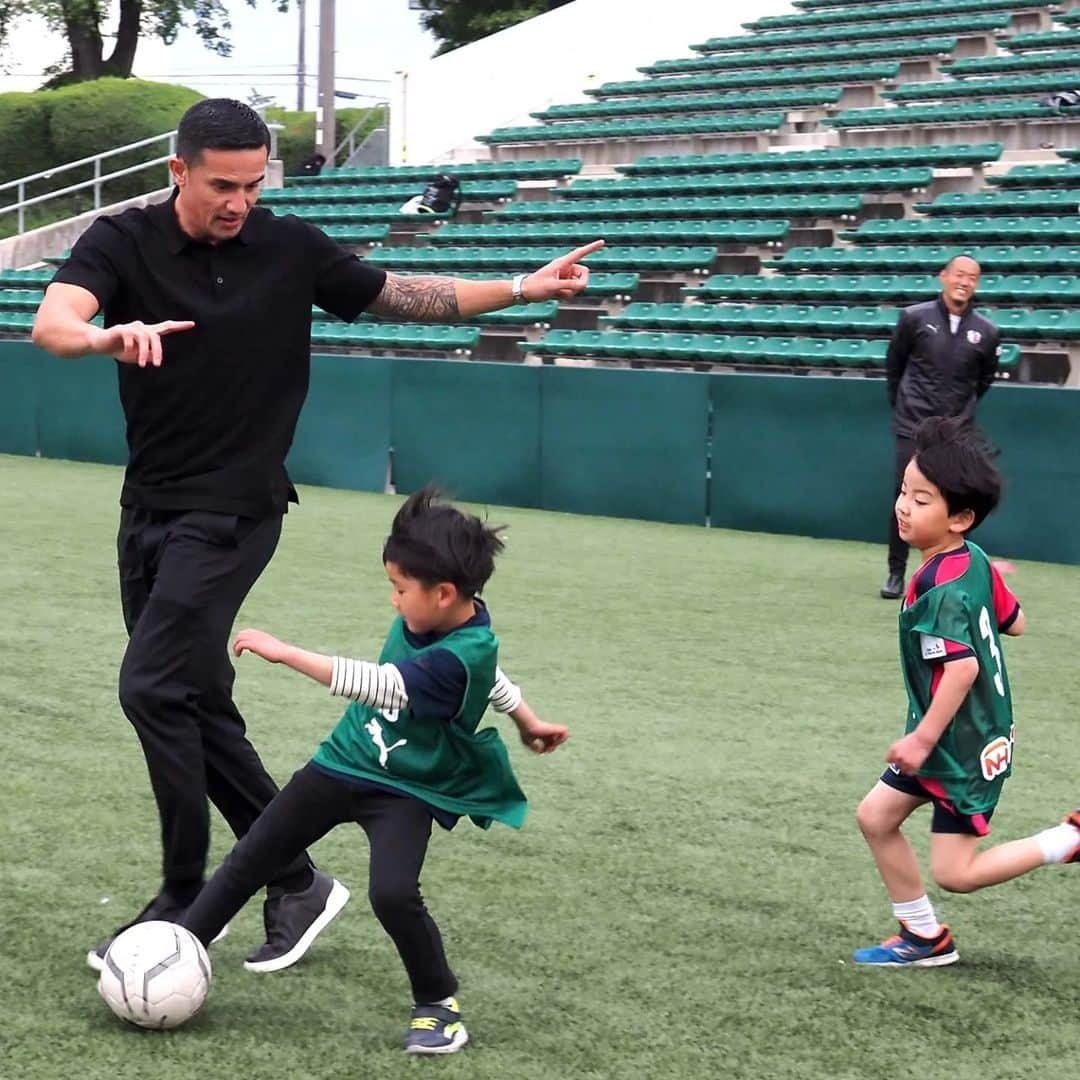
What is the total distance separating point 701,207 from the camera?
1814 cm

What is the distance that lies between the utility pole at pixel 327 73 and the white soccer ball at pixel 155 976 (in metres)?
23.6

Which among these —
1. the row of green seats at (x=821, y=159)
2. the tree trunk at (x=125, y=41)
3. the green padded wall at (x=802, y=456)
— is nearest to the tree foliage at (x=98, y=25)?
the tree trunk at (x=125, y=41)

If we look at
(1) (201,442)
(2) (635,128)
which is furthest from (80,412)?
(1) (201,442)

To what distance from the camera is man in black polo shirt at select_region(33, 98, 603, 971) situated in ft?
12.4

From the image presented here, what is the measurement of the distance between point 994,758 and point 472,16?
124ft

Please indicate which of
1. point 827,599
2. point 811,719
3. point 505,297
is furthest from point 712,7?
point 505,297

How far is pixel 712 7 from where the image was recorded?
25.8 meters

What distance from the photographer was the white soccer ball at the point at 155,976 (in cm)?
348

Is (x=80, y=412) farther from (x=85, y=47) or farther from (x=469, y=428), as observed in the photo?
(x=85, y=47)

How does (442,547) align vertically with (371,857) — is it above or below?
above

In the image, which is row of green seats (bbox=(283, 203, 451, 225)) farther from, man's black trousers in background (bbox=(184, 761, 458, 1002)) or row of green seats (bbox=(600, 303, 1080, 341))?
man's black trousers in background (bbox=(184, 761, 458, 1002))

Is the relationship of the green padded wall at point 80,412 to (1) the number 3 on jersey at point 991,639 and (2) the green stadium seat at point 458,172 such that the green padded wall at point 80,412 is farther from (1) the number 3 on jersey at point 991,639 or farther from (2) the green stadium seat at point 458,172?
(1) the number 3 on jersey at point 991,639

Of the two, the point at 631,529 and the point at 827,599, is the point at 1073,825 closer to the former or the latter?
the point at 827,599

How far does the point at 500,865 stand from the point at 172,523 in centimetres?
147
